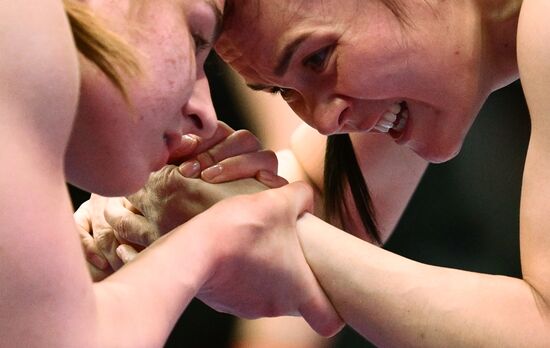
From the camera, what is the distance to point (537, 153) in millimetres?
1138

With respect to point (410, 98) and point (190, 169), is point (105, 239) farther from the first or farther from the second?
point (410, 98)

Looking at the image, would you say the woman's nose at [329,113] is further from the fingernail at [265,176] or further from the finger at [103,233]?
the finger at [103,233]

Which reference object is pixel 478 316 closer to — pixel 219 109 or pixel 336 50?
pixel 336 50

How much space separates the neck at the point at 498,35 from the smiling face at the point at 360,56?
24 mm

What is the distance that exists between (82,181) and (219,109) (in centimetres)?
119

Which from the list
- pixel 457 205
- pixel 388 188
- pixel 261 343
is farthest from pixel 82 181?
pixel 457 205

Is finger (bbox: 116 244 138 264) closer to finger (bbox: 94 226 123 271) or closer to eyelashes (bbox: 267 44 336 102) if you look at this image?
finger (bbox: 94 226 123 271)

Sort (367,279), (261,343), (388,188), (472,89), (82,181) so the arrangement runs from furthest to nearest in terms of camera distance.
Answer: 1. (261,343)
2. (388,188)
3. (472,89)
4. (367,279)
5. (82,181)

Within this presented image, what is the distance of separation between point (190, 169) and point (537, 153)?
415 mm

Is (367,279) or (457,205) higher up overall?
(367,279)

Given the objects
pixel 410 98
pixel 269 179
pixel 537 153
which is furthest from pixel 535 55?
pixel 269 179

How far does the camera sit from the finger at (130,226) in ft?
4.26

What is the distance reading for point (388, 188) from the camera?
1.64 metres

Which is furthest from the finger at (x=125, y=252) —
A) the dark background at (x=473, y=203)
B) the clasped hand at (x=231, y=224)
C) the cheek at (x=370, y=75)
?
the dark background at (x=473, y=203)
